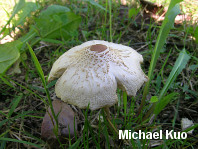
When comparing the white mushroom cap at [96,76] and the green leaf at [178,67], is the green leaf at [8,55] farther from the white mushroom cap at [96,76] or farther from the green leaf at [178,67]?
the green leaf at [178,67]

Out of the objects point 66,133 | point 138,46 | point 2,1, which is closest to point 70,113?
point 66,133

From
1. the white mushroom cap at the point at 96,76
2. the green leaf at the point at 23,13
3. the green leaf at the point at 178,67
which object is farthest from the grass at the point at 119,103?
the green leaf at the point at 23,13

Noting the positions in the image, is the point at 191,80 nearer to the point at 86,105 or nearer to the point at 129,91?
the point at 129,91

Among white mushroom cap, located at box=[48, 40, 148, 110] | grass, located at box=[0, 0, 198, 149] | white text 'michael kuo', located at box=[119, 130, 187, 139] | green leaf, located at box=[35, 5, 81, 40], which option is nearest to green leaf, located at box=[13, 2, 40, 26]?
green leaf, located at box=[35, 5, 81, 40]

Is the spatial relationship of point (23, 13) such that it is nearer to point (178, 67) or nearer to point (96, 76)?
point (96, 76)

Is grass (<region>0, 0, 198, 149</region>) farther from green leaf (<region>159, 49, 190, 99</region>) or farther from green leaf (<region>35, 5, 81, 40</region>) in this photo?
green leaf (<region>35, 5, 81, 40</region>)

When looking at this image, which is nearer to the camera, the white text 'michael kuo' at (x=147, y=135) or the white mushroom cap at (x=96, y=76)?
the white mushroom cap at (x=96, y=76)
